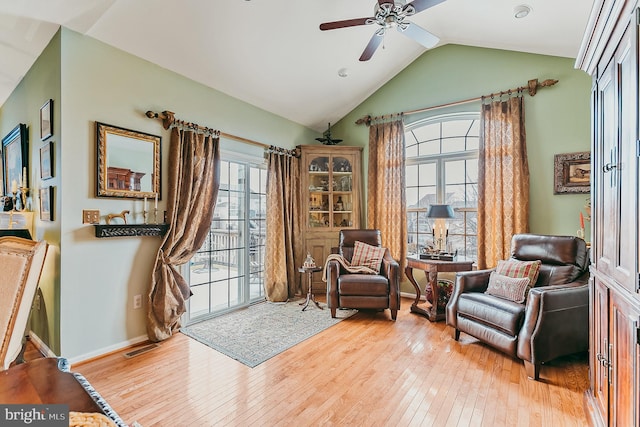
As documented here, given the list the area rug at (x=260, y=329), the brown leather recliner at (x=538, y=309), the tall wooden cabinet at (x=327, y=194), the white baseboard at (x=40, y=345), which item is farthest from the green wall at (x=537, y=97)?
the white baseboard at (x=40, y=345)

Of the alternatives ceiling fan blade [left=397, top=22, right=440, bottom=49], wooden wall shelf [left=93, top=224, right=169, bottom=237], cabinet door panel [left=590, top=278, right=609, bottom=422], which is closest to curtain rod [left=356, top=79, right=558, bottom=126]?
ceiling fan blade [left=397, top=22, right=440, bottom=49]

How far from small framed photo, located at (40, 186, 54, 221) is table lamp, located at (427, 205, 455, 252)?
385cm

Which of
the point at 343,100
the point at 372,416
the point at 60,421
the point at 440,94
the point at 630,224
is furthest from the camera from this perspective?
the point at 343,100

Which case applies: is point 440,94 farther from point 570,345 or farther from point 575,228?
point 570,345

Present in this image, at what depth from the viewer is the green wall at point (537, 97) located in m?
3.34

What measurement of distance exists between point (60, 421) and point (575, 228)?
14.2 feet

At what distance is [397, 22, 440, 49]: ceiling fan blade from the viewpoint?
8.29ft

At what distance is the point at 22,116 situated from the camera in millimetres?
3367

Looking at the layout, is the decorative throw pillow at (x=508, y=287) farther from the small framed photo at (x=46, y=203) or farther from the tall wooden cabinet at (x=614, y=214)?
the small framed photo at (x=46, y=203)

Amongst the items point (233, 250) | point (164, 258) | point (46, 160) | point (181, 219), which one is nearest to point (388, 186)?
point (233, 250)

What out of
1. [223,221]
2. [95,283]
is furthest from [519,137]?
[95,283]

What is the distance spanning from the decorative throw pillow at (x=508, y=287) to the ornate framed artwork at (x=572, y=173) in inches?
55.3

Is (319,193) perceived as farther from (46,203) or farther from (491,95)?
(46,203)

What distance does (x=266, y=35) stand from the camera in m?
3.15
